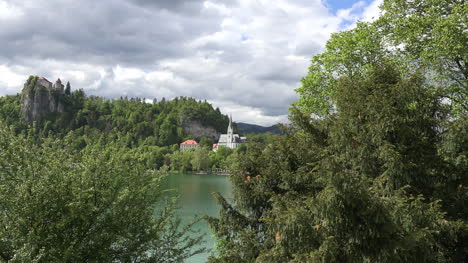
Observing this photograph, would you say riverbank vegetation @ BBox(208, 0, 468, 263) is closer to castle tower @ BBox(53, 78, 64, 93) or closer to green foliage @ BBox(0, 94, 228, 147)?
green foliage @ BBox(0, 94, 228, 147)

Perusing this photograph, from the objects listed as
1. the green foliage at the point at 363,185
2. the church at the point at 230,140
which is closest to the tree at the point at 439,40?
the green foliage at the point at 363,185

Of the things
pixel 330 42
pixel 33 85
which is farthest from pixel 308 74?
pixel 33 85

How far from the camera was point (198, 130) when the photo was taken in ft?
628

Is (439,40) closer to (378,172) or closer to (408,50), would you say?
(408,50)

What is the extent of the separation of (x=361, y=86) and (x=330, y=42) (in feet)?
31.0

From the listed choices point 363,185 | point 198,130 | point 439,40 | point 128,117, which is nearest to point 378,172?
point 363,185

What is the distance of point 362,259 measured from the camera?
23.2 feet

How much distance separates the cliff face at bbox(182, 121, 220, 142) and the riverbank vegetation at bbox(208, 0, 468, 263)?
176037 mm

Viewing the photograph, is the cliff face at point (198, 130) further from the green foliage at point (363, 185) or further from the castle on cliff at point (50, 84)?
the green foliage at point (363, 185)

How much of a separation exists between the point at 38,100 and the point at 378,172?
180675 millimetres

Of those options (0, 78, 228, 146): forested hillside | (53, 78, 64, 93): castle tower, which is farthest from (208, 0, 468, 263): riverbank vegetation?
(53, 78, 64, 93): castle tower

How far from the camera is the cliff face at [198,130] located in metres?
189

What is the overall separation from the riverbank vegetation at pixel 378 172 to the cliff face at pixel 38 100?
173 meters

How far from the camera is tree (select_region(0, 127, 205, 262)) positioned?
27.8 feet
